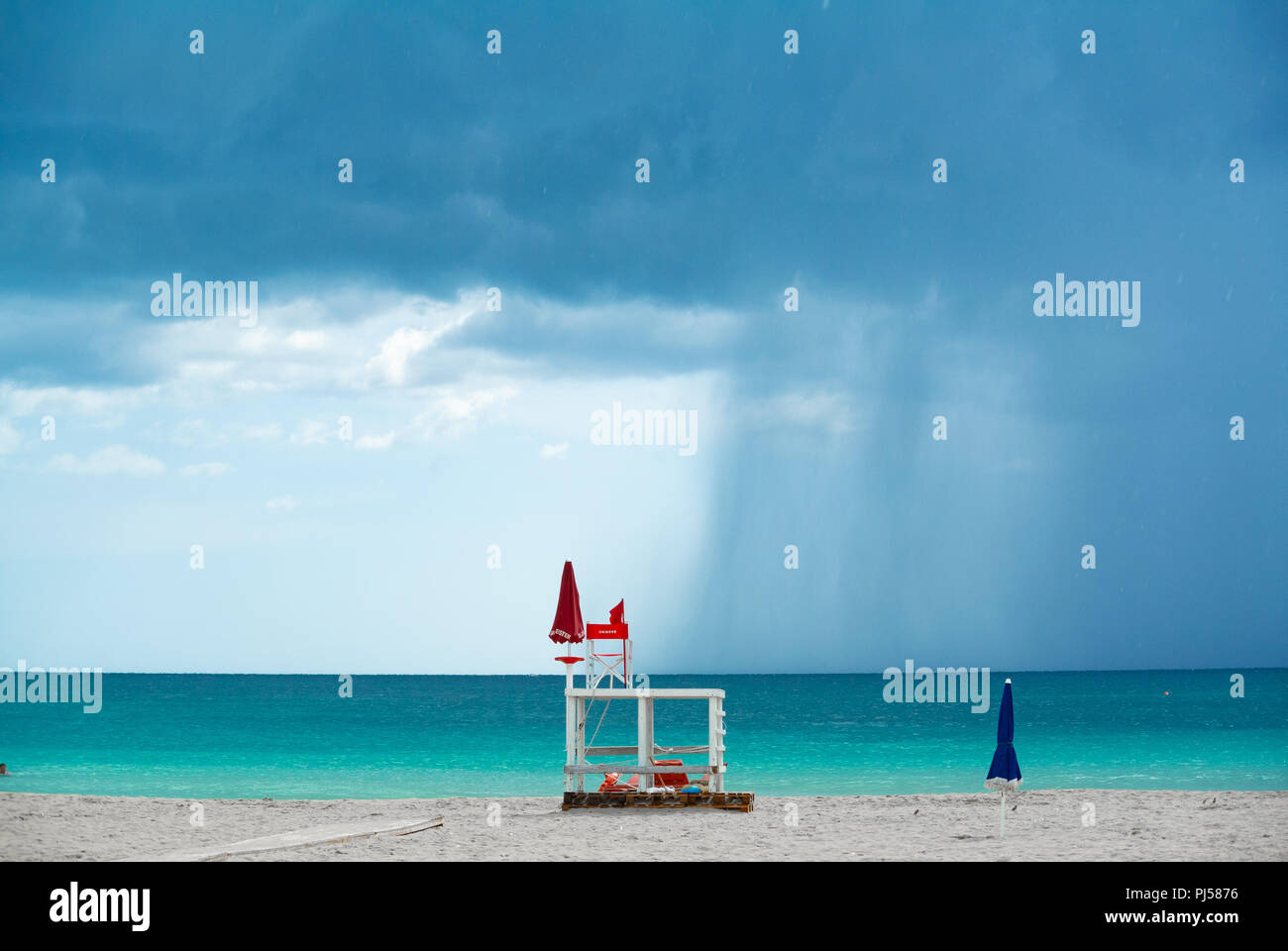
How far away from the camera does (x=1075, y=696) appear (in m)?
111

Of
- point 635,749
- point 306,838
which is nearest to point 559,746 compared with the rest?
point 635,749

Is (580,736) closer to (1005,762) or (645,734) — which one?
(645,734)

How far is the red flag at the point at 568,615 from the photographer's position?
19.5 meters

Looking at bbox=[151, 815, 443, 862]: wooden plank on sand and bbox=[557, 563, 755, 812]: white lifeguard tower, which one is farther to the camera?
bbox=[557, 563, 755, 812]: white lifeguard tower

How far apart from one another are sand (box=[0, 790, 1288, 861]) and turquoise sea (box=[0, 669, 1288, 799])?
886 centimetres

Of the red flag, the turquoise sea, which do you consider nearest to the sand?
the red flag

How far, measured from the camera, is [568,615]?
773 inches

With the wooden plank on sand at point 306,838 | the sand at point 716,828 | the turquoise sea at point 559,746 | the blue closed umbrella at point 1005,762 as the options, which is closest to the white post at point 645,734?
the sand at point 716,828

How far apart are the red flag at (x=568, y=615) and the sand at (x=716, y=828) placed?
3192mm

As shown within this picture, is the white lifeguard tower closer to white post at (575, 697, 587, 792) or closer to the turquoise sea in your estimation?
white post at (575, 697, 587, 792)

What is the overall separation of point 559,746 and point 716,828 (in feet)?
115

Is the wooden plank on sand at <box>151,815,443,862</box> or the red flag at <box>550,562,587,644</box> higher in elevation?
the red flag at <box>550,562,587,644</box>

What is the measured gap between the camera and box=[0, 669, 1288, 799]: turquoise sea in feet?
115

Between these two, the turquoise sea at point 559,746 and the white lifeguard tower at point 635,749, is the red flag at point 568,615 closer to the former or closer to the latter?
the white lifeguard tower at point 635,749
